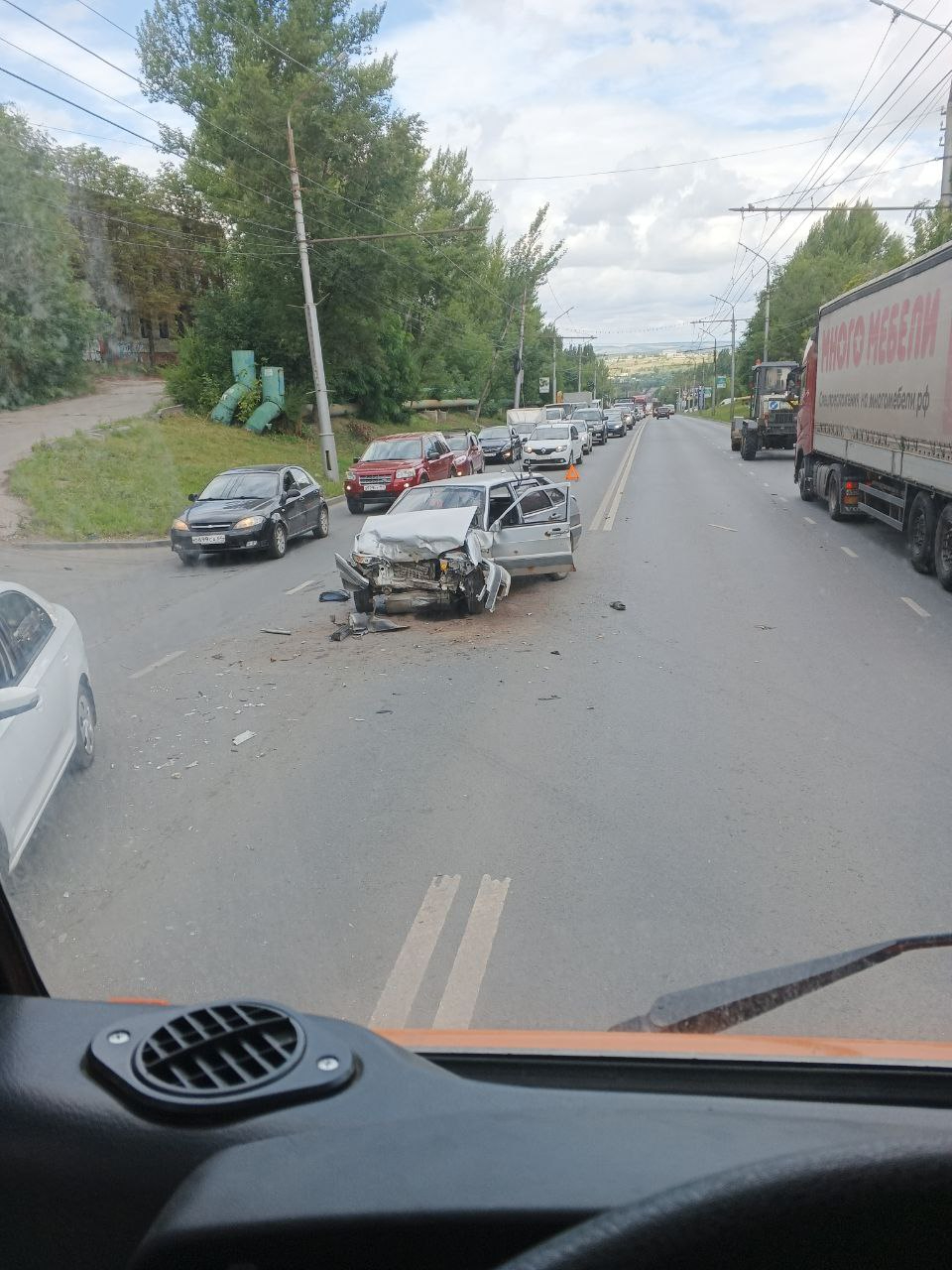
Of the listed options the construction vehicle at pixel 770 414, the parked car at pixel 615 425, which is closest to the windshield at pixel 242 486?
the construction vehicle at pixel 770 414

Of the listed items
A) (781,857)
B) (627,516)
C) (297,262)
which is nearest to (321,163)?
(297,262)

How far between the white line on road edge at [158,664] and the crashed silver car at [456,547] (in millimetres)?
2186

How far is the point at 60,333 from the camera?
243 inches

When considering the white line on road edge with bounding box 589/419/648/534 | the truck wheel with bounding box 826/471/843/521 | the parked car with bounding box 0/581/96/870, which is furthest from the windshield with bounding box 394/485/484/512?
the truck wheel with bounding box 826/471/843/521

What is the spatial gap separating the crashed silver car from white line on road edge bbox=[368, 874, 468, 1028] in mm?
6703

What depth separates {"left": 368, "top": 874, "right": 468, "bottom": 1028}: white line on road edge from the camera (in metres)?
3.52

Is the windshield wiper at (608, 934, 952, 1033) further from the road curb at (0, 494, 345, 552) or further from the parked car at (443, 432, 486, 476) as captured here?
the parked car at (443, 432, 486, 476)

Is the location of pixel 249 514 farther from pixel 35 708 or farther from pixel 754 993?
pixel 754 993

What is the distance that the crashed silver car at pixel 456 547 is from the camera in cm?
1129

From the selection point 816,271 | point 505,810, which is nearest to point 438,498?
point 505,810

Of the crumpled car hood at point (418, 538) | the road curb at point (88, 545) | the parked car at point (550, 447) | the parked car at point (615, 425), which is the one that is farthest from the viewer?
the parked car at point (615, 425)

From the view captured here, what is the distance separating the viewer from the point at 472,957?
3.96m

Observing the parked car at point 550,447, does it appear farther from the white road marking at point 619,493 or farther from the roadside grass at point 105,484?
the roadside grass at point 105,484

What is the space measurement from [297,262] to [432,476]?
13508mm
